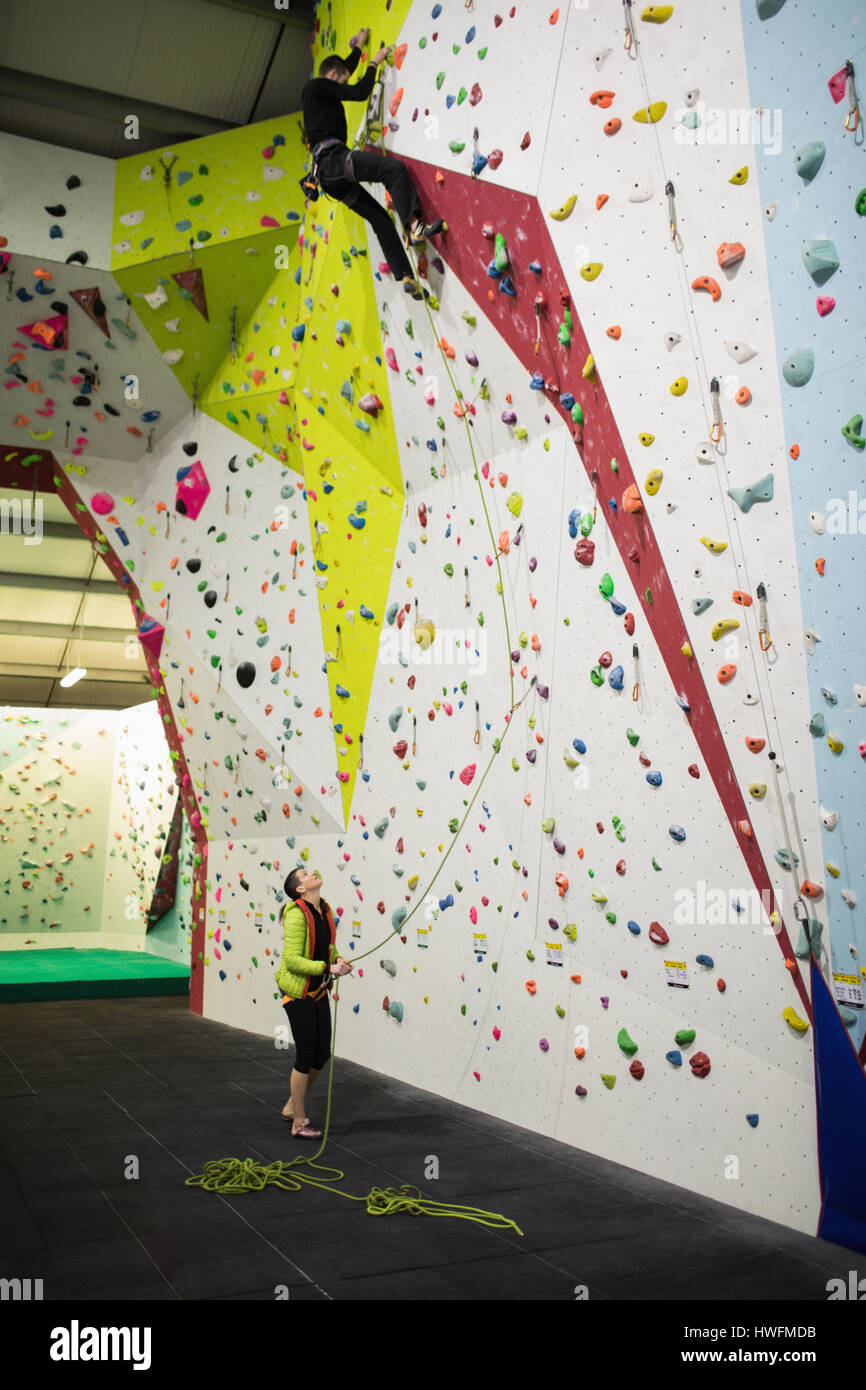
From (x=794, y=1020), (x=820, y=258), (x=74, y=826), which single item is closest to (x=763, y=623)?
(x=820, y=258)

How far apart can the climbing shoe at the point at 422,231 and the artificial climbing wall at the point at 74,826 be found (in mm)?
8672

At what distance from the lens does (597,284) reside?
3.90 metres

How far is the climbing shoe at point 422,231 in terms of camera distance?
458 centimetres

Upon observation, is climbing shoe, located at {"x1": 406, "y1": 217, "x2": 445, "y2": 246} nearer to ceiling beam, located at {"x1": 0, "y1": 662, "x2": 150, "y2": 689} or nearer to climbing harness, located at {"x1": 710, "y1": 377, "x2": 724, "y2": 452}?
climbing harness, located at {"x1": 710, "y1": 377, "x2": 724, "y2": 452}

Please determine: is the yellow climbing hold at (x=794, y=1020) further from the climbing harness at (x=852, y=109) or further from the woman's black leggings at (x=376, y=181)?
the woman's black leggings at (x=376, y=181)

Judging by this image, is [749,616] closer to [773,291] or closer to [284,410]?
[773,291]

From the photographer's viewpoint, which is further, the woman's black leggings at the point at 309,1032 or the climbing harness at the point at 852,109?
the woman's black leggings at the point at 309,1032

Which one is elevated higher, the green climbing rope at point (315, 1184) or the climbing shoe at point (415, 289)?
the climbing shoe at point (415, 289)

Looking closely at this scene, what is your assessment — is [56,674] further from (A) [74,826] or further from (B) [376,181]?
(B) [376,181]

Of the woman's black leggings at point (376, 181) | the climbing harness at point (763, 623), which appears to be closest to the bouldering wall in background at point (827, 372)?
the climbing harness at point (763, 623)

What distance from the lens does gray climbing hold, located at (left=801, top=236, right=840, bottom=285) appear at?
10.0 ft

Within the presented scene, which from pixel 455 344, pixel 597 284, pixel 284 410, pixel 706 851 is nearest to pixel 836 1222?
pixel 706 851

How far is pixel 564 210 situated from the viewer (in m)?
4.00

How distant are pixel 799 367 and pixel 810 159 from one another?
1.88 feet
